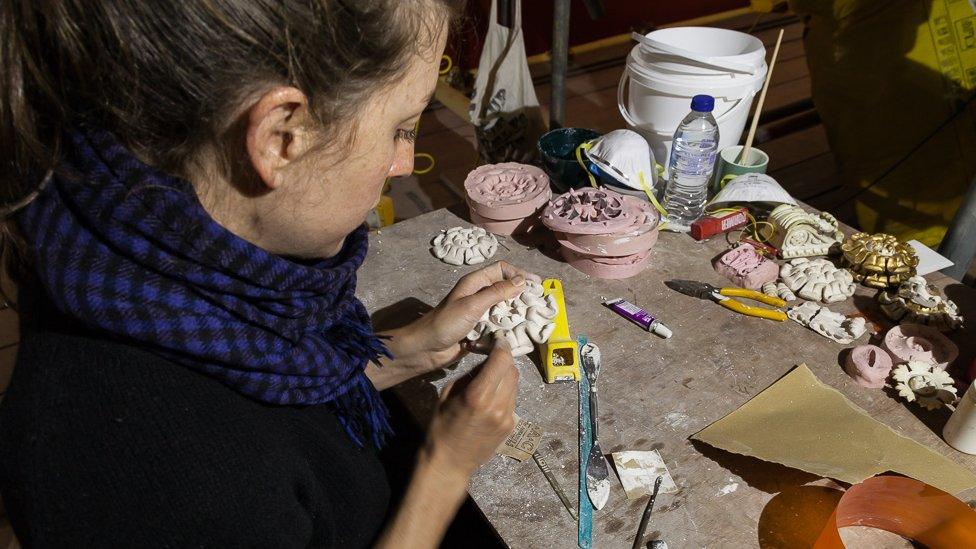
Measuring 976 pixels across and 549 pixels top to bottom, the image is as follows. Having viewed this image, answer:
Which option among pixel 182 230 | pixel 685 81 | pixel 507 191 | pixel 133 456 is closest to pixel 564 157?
pixel 507 191

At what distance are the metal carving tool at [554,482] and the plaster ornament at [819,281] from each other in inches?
26.2

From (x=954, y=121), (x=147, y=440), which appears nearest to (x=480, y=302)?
(x=147, y=440)

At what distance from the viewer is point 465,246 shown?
1415 millimetres

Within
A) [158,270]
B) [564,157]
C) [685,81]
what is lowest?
[564,157]

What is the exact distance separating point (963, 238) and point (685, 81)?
0.71 meters

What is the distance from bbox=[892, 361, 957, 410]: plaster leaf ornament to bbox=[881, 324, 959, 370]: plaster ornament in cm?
1

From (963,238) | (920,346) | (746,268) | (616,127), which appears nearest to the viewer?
(920,346)

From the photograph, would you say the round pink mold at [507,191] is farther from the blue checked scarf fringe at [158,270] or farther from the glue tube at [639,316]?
the blue checked scarf fringe at [158,270]

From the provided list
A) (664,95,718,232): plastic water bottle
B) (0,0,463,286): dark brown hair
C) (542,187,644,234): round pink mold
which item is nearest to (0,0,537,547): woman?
(0,0,463,286): dark brown hair

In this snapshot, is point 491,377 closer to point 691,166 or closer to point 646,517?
point 646,517

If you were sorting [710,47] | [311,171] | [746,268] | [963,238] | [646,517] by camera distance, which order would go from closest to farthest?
1. [311,171]
2. [646,517]
3. [746,268]
4. [963,238]
5. [710,47]

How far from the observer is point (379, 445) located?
102 cm

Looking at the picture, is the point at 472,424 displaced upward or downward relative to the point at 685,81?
downward

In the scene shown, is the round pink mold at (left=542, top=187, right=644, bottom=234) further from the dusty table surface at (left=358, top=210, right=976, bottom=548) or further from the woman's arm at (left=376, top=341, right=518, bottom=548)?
the woman's arm at (left=376, top=341, right=518, bottom=548)
